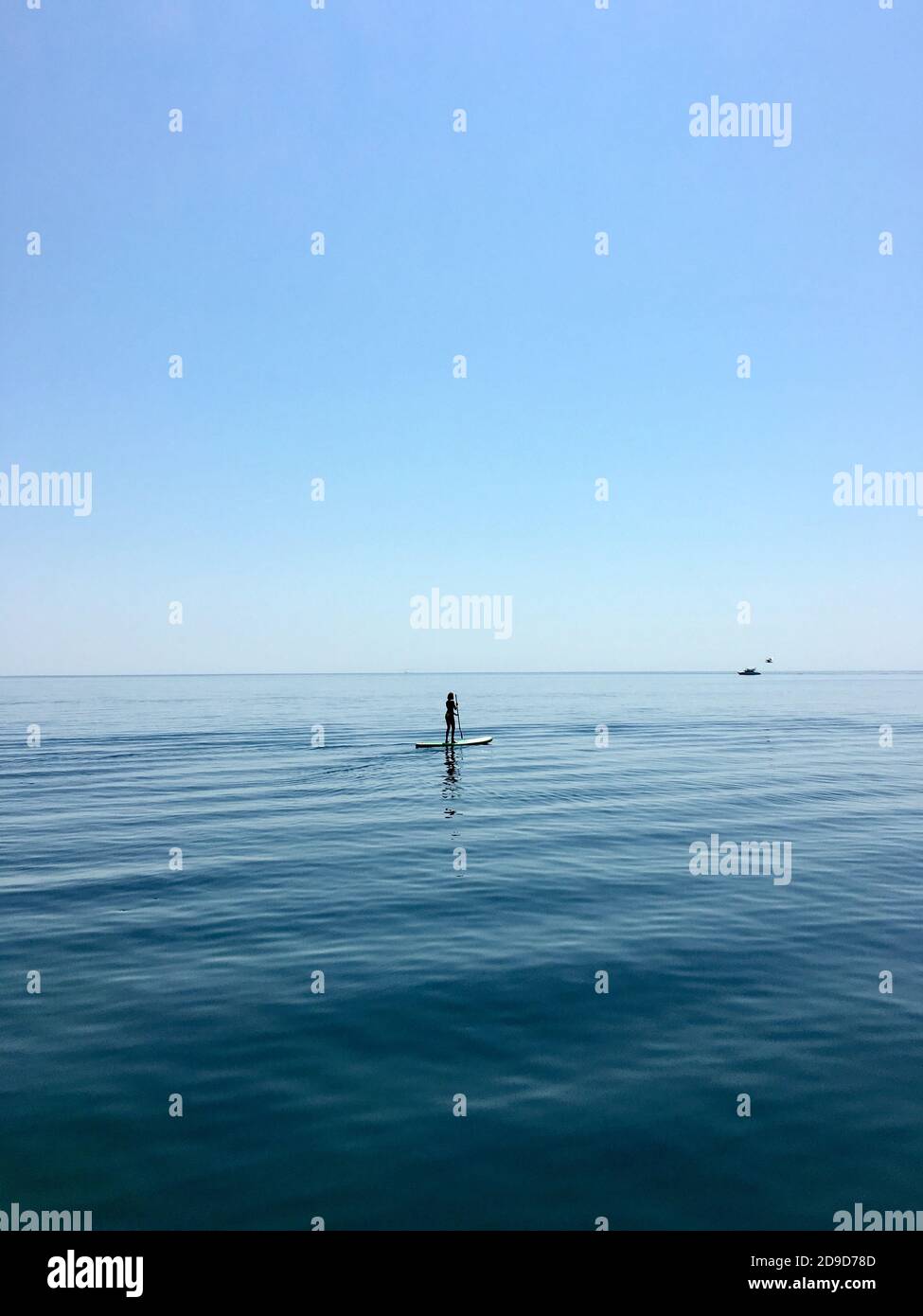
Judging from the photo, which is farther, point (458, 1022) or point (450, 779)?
point (450, 779)

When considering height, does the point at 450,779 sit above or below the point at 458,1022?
above

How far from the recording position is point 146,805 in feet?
101

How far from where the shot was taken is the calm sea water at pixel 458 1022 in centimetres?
761

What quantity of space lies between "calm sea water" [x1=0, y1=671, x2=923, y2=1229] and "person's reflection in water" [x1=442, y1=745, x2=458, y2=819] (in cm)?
204

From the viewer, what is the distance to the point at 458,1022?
11070 mm

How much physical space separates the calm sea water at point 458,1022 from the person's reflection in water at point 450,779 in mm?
2040

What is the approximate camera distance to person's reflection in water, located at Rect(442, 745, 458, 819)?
29859mm

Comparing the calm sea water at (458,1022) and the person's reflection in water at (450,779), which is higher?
the person's reflection in water at (450,779)

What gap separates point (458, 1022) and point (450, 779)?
26788 millimetres

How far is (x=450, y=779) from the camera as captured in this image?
37.8m

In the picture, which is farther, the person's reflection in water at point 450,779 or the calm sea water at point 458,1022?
the person's reflection in water at point 450,779

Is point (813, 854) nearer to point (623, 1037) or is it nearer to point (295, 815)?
point (623, 1037)
